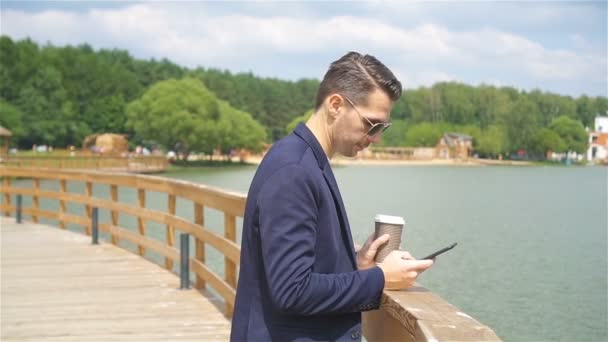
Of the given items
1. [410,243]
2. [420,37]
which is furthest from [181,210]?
[420,37]

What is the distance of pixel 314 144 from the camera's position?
2037 mm

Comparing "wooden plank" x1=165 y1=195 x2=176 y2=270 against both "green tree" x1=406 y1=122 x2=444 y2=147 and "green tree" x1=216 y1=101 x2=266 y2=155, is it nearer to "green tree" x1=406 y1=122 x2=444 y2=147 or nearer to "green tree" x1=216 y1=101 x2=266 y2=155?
"green tree" x1=216 y1=101 x2=266 y2=155

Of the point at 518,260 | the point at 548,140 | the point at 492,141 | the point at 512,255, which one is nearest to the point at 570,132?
the point at 548,140

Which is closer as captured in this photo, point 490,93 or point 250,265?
point 250,265

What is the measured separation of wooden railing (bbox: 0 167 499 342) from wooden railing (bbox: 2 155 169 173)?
121ft

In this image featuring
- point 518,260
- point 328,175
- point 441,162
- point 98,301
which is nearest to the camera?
point 328,175

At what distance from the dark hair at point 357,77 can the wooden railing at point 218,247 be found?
22.5 inches

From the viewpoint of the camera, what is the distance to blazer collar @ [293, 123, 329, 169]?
2.03 m

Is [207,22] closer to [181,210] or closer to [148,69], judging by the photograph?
[181,210]

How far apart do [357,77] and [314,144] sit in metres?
0.20

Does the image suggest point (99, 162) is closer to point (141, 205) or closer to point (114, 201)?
point (114, 201)

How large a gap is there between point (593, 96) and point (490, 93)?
6154 centimetres

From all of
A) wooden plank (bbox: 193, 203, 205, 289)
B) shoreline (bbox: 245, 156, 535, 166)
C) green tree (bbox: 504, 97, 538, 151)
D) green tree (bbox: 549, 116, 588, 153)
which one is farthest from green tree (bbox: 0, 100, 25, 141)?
wooden plank (bbox: 193, 203, 205, 289)

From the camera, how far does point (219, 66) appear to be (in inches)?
5408
